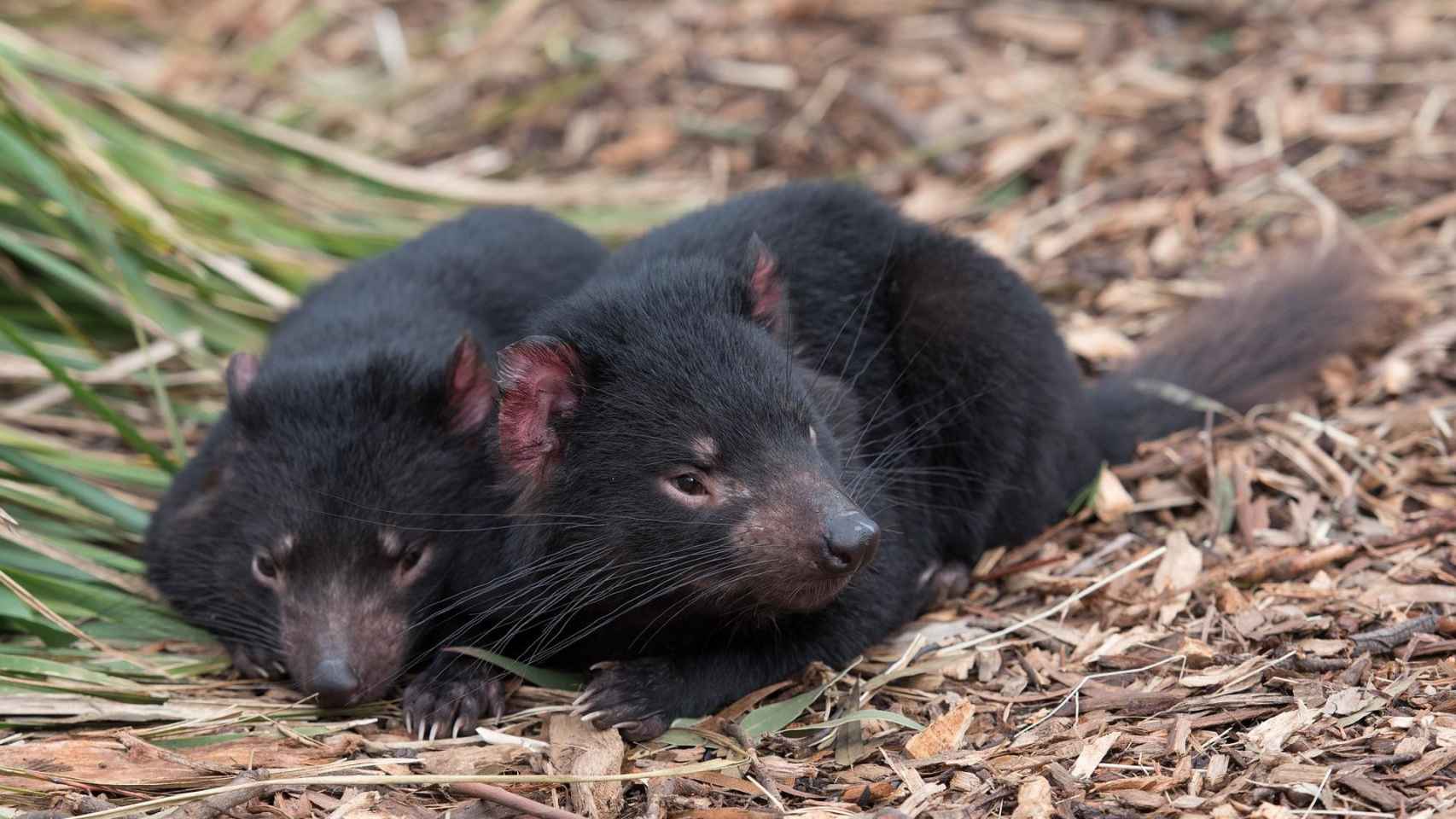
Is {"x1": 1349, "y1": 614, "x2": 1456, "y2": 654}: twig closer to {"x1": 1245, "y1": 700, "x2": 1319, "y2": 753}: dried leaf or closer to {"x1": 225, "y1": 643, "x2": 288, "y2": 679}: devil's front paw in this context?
{"x1": 1245, "y1": 700, "x2": 1319, "y2": 753}: dried leaf

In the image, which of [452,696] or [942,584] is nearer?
[452,696]

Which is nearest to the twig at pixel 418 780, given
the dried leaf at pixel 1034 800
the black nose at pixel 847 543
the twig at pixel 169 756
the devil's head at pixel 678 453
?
the twig at pixel 169 756

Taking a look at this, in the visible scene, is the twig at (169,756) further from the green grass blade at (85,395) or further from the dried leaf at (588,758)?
the green grass blade at (85,395)

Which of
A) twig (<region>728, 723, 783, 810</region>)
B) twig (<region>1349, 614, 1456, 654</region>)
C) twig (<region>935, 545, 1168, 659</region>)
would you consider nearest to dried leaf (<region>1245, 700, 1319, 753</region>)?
twig (<region>1349, 614, 1456, 654</region>)

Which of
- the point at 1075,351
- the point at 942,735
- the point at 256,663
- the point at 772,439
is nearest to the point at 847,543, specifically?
the point at 772,439

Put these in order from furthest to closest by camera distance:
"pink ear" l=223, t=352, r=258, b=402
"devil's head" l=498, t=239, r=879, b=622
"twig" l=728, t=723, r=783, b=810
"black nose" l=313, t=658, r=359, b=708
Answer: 1. "pink ear" l=223, t=352, r=258, b=402
2. "black nose" l=313, t=658, r=359, b=708
3. "devil's head" l=498, t=239, r=879, b=622
4. "twig" l=728, t=723, r=783, b=810

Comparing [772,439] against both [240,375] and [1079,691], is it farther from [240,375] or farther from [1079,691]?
[240,375]
